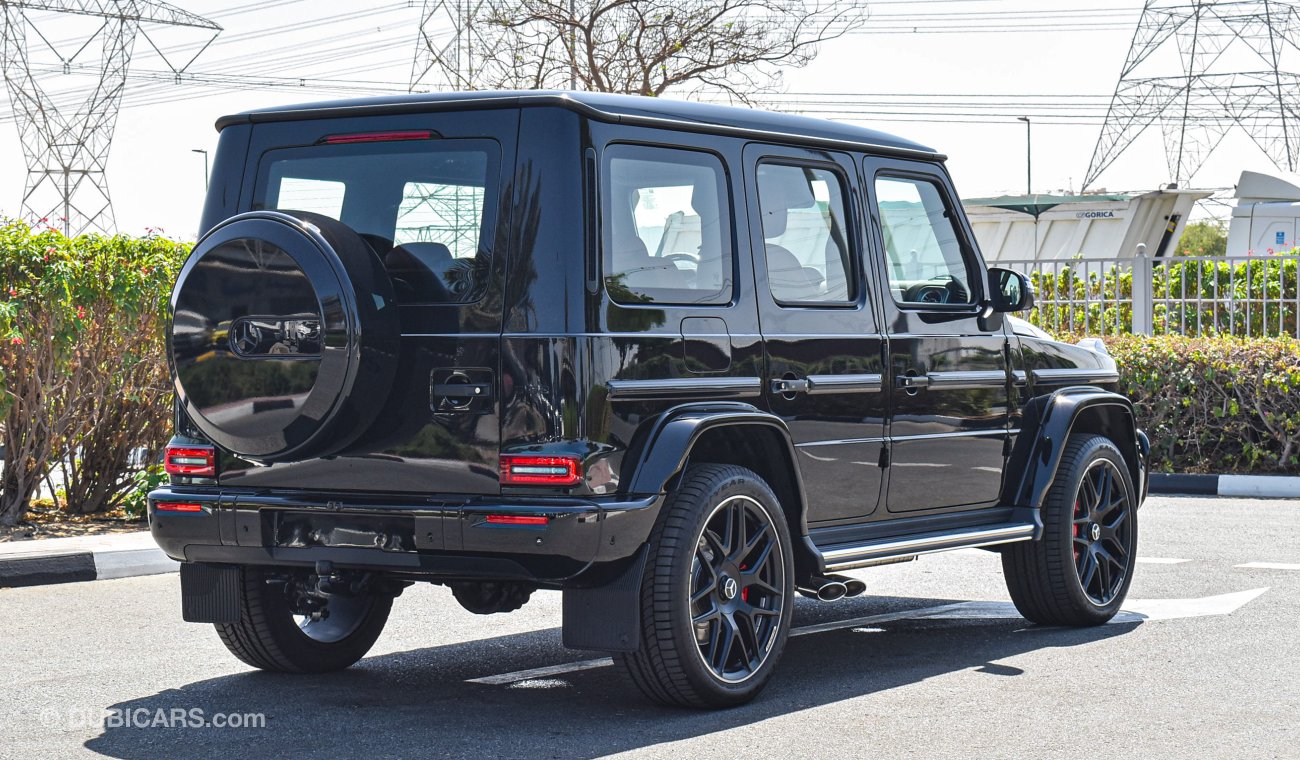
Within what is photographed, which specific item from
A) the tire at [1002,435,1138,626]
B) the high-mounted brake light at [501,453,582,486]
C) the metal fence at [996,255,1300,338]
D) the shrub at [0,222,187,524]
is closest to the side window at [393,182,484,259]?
the high-mounted brake light at [501,453,582,486]

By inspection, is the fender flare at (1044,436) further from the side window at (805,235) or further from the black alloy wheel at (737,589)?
the black alloy wheel at (737,589)

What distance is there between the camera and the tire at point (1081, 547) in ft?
23.1

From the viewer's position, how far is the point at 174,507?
5.61 m

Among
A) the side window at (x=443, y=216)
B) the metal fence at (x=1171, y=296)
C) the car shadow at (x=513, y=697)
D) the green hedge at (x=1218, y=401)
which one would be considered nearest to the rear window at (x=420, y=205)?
the side window at (x=443, y=216)

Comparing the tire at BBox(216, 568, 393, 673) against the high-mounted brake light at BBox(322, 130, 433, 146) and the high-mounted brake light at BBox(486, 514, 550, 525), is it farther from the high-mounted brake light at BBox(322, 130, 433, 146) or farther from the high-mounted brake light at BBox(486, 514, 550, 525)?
the high-mounted brake light at BBox(322, 130, 433, 146)

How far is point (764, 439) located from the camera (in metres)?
5.79

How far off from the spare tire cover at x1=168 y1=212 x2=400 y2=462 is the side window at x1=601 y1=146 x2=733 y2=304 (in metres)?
0.75

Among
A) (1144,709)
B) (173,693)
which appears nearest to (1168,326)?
(1144,709)

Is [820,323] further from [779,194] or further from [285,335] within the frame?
[285,335]

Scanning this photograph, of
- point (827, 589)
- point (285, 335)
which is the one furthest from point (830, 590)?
point (285, 335)

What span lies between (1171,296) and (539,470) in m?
12.4

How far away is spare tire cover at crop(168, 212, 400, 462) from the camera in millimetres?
5102

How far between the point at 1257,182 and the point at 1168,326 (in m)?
12.2

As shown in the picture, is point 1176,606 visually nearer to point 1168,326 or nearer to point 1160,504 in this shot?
point 1160,504
